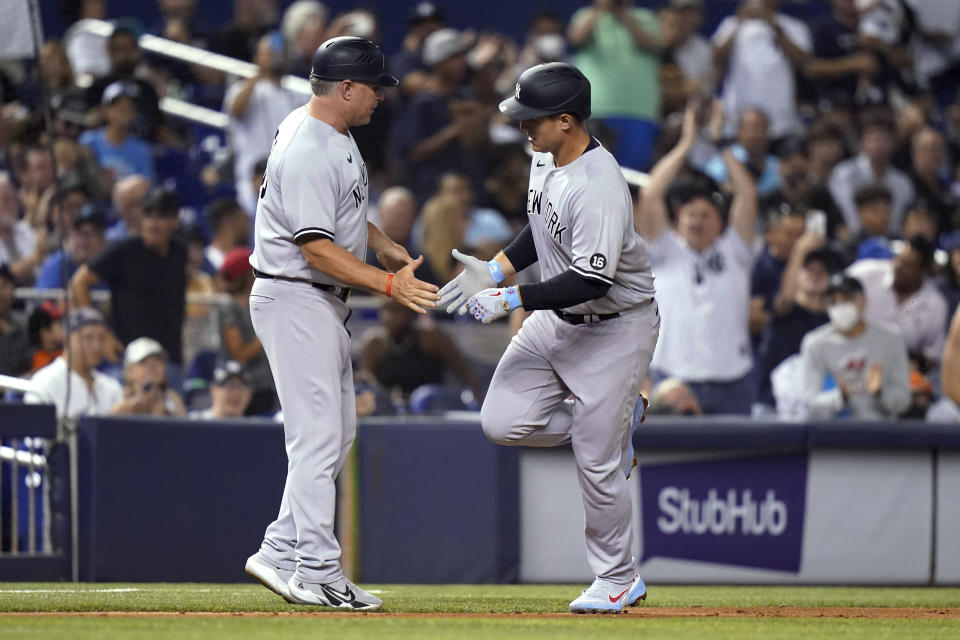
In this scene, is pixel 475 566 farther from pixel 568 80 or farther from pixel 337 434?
pixel 568 80

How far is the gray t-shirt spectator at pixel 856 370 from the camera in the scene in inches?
340

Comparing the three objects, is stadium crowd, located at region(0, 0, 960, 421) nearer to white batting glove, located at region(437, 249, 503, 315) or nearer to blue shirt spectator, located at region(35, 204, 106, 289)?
blue shirt spectator, located at region(35, 204, 106, 289)

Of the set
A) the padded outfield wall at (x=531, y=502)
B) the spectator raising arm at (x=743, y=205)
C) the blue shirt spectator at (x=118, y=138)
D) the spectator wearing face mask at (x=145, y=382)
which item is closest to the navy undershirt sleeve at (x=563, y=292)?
the padded outfield wall at (x=531, y=502)

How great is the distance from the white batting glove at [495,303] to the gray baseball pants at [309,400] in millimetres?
570

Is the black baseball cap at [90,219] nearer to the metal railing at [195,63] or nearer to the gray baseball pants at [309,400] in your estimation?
the metal railing at [195,63]

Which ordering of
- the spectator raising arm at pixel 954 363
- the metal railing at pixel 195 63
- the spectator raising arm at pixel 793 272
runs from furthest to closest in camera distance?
the metal railing at pixel 195 63 → the spectator raising arm at pixel 793 272 → the spectator raising arm at pixel 954 363

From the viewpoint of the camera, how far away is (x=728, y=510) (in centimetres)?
835

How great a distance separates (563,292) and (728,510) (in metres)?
3.42

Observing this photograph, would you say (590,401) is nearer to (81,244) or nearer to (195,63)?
(81,244)

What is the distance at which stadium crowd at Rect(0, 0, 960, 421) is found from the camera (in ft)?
29.1

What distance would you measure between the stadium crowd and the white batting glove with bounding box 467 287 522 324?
112 inches

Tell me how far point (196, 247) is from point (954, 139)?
6.82 meters

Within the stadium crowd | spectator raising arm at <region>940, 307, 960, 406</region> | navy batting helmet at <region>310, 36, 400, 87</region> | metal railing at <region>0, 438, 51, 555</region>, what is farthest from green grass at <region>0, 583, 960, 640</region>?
navy batting helmet at <region>310, 36, 400, 87</region>

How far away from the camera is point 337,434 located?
5.48 metres
